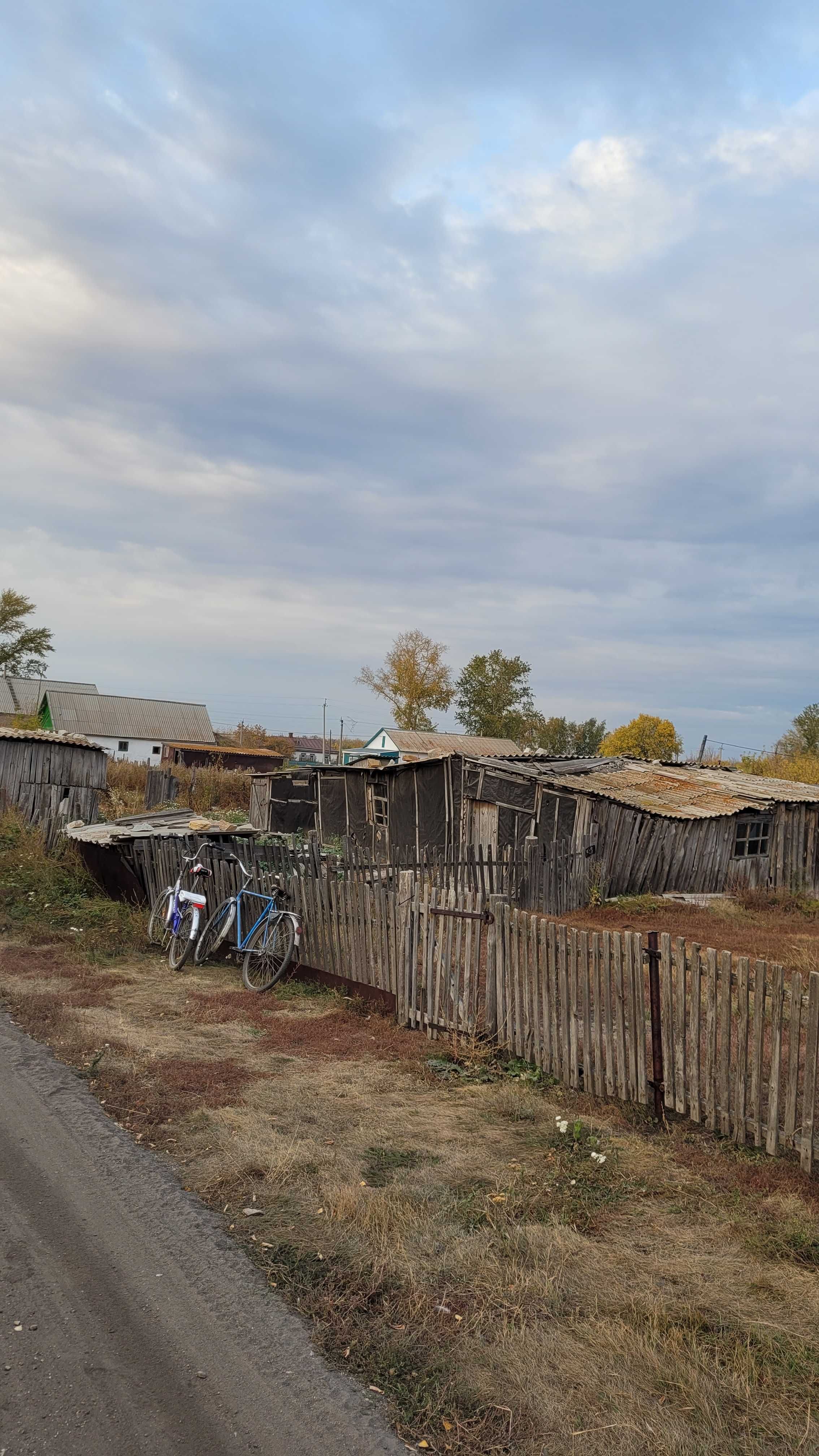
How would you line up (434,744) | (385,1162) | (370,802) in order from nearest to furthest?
(385,1162), (370,802), (434,744)

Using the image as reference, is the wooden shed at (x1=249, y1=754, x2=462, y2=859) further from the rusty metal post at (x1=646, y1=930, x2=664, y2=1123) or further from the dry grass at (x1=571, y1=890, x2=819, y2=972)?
the rusty metal post at (x1=646, y1=930, x2=664, y2=1123)

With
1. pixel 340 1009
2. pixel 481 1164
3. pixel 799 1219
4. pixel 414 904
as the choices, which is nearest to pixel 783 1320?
pixel 799 1219

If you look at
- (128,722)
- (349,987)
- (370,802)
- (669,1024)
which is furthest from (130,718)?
(669,1024)

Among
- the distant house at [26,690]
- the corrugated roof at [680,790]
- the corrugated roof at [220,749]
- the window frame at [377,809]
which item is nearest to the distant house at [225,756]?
the corrugated roof at [220,749]

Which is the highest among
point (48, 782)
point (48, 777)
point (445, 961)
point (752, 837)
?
point (48, 777)

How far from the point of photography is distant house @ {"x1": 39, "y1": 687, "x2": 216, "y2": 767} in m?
68.6

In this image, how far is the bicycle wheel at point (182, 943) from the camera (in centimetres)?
1069

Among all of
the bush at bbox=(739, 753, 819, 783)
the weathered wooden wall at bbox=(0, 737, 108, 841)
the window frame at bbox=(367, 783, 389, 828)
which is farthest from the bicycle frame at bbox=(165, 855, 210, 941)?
the bush at bbox=(739, 753, 819, 783)

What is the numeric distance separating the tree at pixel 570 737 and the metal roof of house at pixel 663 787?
55.4 metres

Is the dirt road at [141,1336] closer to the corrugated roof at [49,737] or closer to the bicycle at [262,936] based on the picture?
the bicycle at [262,936]

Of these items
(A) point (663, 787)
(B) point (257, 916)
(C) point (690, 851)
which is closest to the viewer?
(B) point (257, 916)

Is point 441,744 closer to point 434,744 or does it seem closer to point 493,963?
point 434,744

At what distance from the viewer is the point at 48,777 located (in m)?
23.5

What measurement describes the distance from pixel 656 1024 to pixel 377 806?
22.2 meters
